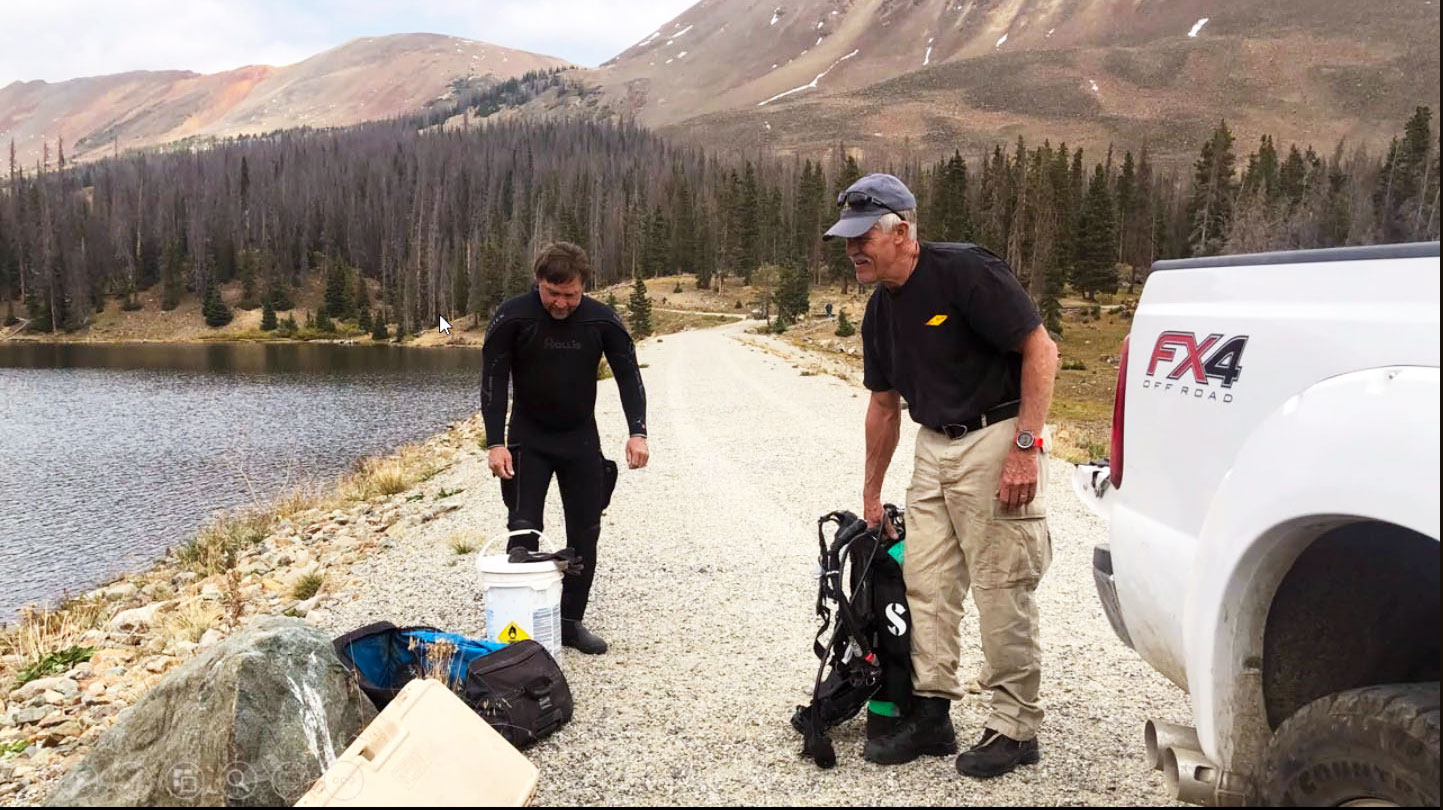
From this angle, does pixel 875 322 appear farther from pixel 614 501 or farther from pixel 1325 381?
pixel 614 501

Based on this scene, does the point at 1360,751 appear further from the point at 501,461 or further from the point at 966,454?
the point at 501,461

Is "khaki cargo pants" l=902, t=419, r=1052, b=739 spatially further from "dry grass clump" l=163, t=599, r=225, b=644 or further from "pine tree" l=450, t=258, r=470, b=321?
"pine tree" l=450, t=258, r=470, b=321

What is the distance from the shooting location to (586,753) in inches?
165

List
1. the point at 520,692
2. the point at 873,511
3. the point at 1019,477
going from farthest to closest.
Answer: the point at 520,692
the point at 873,511
the point at 1019,477

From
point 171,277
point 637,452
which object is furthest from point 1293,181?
point 171,277

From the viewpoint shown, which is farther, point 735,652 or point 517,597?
point 735,652

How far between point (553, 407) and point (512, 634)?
4.06 feet

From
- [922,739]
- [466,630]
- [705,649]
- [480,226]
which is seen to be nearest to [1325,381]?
[922,739]

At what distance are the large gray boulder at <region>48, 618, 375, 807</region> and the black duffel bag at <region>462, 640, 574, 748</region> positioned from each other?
0.52 meters

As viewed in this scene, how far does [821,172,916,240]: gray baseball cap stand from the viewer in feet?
11.7

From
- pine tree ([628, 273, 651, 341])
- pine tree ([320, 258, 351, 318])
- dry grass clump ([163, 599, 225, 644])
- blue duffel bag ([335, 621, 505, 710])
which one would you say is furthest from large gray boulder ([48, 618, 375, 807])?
pine tree ([320, 258, 351, 318])

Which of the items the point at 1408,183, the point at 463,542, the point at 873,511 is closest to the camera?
the point at 873,511

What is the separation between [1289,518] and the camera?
206 cm

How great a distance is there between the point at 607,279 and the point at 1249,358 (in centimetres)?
11011
